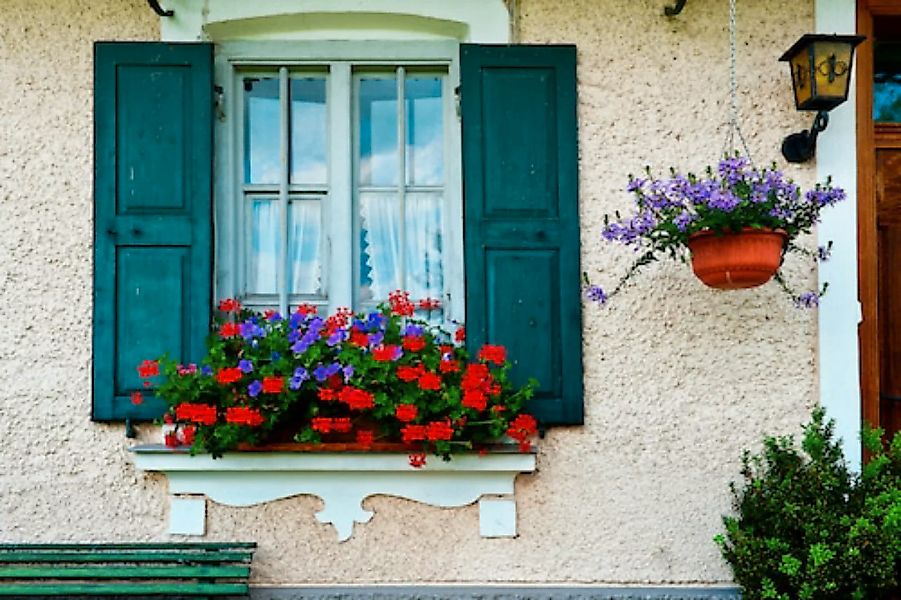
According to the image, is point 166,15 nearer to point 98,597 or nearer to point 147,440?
point 147,440

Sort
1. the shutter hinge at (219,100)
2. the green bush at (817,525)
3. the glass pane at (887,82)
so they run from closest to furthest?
the green bush at (817,525), the shutter hinge at (219,100), the glass pane at (887,82)

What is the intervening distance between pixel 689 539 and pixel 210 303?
221 cm

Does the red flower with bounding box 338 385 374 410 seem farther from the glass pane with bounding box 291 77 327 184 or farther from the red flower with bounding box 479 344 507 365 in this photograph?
the glass pane with bounding box 291 77 327 184

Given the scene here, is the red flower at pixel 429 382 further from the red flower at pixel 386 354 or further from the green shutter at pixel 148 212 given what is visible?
the green shutter at pixel 148 212

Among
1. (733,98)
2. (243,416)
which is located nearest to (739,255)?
(733,98)

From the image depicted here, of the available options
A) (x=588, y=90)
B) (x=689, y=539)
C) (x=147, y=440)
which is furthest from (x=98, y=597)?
(x=588, y=90)

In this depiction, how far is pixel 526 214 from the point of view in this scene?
14.7 ft

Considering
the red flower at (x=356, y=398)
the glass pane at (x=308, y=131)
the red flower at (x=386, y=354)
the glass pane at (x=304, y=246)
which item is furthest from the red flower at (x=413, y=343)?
the glass pane at (x=308, y=131)

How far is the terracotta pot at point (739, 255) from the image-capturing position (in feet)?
13.0

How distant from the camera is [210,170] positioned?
4473 millimetres

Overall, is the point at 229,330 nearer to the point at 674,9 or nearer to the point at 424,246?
the point at 424,246

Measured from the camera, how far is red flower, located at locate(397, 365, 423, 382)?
412cm

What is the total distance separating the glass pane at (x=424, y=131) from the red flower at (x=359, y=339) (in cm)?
84

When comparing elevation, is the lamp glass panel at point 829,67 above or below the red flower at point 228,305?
above
